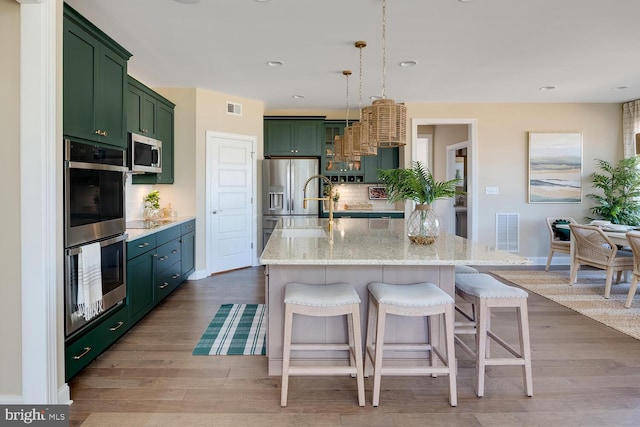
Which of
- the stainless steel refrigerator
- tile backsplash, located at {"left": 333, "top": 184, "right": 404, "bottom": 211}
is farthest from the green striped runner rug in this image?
tile backsplash, located at {"left": 333, "top": 184, "right": 404, "bottom": 211}

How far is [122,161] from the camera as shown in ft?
9.93

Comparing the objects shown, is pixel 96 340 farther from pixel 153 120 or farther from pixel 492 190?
pixel 492 190

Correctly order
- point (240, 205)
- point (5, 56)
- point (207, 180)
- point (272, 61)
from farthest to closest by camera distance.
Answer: point (240, 205) < point (207, 180) < point (272, 61) < point (5, 56)

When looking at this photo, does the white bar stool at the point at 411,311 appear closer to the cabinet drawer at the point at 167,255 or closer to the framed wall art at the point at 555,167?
the cabinet drawer at the point at 167,255

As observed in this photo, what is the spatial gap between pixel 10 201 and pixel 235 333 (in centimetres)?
188

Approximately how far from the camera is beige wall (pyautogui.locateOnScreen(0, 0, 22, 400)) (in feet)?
6.56

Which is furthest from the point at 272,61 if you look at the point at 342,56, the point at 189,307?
the point at 189,307

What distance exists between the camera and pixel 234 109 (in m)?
5.81

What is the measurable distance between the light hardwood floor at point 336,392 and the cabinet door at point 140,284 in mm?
262

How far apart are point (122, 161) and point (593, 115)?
22.9 ft

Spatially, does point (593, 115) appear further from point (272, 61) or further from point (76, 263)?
point (76, 263)

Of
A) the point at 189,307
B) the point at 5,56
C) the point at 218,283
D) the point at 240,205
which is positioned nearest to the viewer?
the point at 5,56

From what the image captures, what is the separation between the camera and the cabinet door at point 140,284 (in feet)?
10.6

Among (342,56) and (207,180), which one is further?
(207,180)
